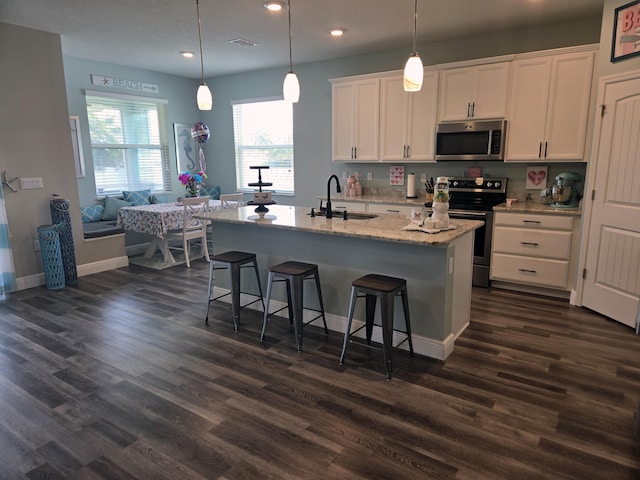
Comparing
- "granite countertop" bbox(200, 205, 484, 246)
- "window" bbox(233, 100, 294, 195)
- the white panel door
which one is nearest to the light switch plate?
"granite countertop" bbox(200, 205, 484, 246)

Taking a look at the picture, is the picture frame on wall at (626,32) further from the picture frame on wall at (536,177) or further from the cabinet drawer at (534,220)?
the cabinet drawer at (534,220)

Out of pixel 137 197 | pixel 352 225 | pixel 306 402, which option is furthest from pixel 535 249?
pixel 137 197

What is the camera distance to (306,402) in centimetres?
241

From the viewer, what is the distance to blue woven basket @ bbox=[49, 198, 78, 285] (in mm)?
4648

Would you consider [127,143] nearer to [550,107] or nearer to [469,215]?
[469,215]

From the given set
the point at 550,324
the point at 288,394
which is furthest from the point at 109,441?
the point at 550,324

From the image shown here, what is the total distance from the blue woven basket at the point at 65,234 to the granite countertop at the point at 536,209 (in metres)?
4.74

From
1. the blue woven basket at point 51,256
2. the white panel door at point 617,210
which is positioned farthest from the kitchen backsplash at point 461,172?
the blue woven basket at point 51,256

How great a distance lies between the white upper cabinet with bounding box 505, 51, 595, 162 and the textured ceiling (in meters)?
0.47

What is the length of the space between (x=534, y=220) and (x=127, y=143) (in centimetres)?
565

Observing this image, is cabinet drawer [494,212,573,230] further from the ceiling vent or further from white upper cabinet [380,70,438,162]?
the ceiling vent

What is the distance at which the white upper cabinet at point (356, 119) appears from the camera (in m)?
5.21

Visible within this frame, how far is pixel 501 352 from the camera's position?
299cm

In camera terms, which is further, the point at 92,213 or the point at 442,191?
the point at 92,213
